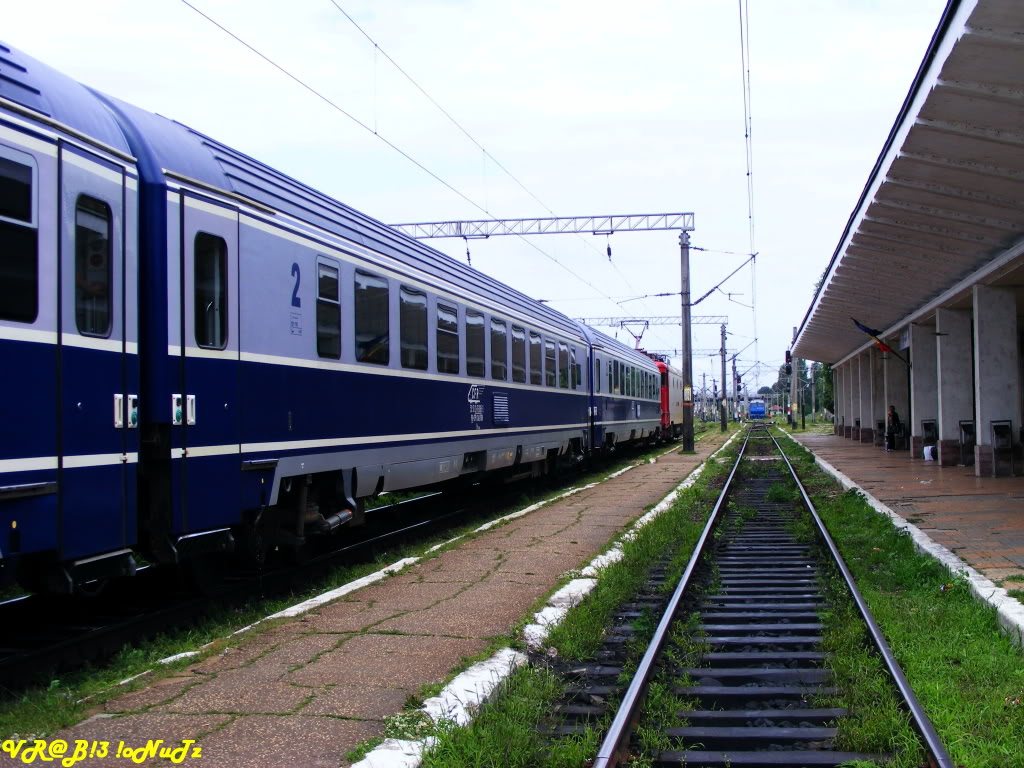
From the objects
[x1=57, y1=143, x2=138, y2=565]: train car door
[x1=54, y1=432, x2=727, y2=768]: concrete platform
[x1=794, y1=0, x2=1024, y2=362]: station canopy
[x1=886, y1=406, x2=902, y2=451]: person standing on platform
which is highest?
[x1=794, y1=0, x2=1024, y2=362]: station canopy

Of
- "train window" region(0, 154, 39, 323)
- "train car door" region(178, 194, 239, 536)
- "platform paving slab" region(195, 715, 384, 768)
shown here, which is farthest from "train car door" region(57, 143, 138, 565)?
"platform paving slab" region(195, 715, 384, 768)

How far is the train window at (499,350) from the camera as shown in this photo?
12945 millimetres

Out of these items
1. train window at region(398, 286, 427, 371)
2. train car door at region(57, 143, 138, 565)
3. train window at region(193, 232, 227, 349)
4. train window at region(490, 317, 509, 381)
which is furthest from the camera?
train window at region(490, 317, 509, 381)

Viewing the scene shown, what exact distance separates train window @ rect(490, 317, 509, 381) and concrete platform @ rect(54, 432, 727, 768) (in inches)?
150

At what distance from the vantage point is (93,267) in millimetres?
5414

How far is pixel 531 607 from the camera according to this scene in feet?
23.1

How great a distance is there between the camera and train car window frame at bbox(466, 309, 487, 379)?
11.9m

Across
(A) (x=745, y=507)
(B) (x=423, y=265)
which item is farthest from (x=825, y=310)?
(B) (x=423, y=265)

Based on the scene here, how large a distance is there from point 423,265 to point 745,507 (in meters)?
6.81

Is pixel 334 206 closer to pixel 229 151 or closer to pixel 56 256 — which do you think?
pixel 229 151

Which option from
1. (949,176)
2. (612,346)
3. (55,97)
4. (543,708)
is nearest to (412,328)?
(55,97)

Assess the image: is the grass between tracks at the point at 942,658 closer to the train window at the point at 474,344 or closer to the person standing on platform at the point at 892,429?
the train window at the point at 474,344

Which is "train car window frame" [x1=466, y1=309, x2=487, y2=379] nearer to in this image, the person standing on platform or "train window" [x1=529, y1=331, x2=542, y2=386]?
"train window" [x1=529, y1=331, x2=542, y2=386]

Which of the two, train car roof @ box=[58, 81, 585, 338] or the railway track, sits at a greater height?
train car roof @ box=[58, 81, 585, 338]
